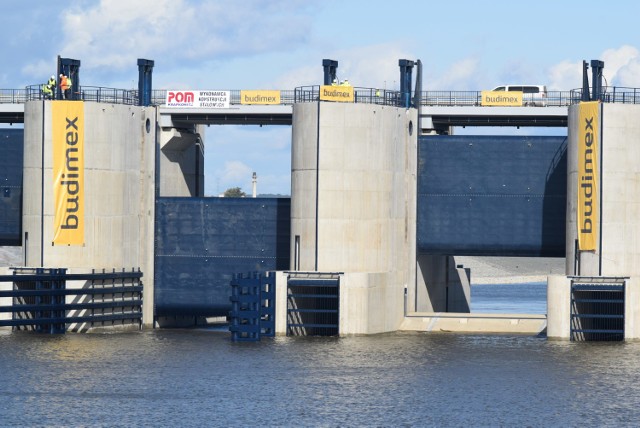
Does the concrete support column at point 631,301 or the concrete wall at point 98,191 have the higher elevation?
the concrete wall at point 98,191

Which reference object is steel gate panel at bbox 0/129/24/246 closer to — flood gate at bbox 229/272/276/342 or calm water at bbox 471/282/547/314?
flood gate at bbox 229/272/276/342

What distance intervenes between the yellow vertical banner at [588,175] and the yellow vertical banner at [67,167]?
25504 millimetres

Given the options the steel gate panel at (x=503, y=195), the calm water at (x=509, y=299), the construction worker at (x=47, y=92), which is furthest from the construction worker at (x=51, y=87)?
the calm water at (x=509, y=299)

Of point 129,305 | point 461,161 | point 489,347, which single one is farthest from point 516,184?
point 129,305

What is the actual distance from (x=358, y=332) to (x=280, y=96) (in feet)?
54.0

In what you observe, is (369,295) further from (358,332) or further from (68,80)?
(68,80)

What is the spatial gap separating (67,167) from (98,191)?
2.09 meters

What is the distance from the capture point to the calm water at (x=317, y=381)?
171 ft

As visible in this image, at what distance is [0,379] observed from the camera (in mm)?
59812

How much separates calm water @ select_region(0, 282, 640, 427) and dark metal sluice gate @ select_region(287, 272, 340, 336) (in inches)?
69.9

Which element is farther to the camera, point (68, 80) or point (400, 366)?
point (68, 80)

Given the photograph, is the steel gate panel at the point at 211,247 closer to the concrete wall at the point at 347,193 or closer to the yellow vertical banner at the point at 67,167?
the concrete wall at the point at 347,193

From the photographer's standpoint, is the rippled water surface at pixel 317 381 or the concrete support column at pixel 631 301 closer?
the rippled water surface at pixel 317 381

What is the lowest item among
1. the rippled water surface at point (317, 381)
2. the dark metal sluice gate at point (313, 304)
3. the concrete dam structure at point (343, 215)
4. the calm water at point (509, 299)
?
the calm water at point (509, 299)
